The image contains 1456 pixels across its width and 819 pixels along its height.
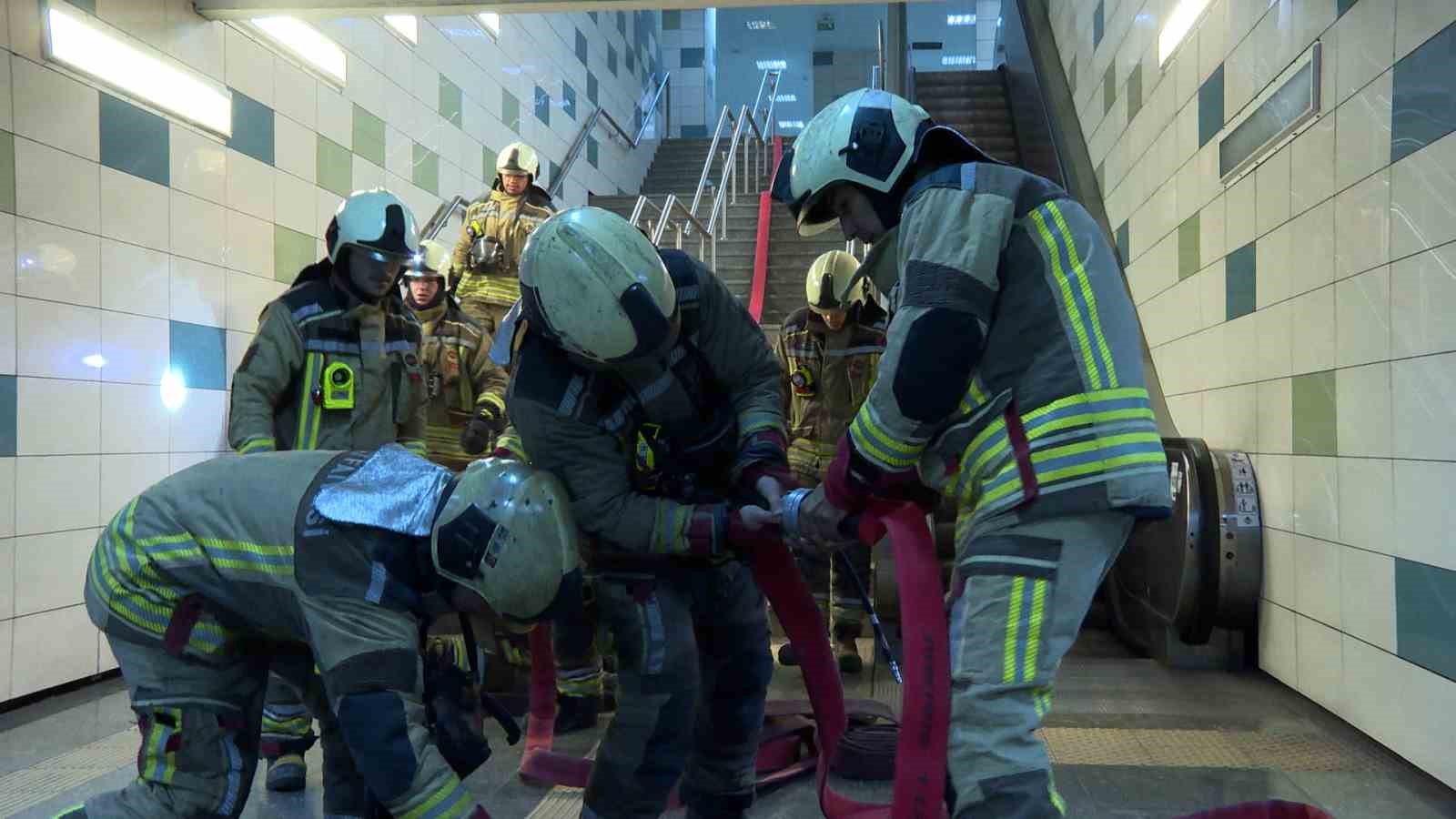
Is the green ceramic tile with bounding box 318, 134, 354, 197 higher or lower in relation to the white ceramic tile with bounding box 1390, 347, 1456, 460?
higher

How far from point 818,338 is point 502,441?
2311 millimetres

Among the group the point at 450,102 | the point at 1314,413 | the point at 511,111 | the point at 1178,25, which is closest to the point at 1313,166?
the point at 1314,413

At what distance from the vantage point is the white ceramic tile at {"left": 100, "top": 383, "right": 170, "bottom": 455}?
4.10 metres

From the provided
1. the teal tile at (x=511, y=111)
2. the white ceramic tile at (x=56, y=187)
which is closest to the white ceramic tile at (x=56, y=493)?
the white ceramic tile at (x=56, y=187)

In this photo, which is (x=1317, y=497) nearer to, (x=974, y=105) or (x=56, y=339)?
(x=56, y=339)

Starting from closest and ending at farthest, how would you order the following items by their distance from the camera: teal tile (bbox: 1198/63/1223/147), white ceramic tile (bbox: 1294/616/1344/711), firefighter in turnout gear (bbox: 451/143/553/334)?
white ceramic tile (bbox: 1294/616/1344/711), teal tile (bbox: 1198/63/1223/147), firefighter in turnout gear (bbox: 451/143/553/334)

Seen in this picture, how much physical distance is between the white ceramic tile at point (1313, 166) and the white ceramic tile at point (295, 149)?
4762 millimetres

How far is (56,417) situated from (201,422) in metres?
0.77

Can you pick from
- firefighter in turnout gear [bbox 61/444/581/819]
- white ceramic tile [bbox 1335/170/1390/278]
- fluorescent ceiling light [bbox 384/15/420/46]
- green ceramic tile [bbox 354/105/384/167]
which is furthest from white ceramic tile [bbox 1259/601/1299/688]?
fluorescent ceiling light [bbox 384/15/420/46]

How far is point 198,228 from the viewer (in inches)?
179

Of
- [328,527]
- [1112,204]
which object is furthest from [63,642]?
[1112,204]

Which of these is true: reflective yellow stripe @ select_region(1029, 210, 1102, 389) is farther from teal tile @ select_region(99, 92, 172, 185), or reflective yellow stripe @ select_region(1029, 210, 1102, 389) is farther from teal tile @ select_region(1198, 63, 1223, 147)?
teal tile @ select_region(99, 92, 172, 185)

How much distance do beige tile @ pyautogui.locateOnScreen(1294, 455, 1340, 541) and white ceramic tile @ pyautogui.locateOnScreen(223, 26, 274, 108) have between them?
5080 mm

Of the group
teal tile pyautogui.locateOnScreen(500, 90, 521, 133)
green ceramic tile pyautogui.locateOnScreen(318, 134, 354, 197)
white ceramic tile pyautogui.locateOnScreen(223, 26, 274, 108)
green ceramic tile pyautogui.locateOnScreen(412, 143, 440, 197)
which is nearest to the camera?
white ceramic tile pyautogui.locateOnScreen(223, 26, 274, 108)
